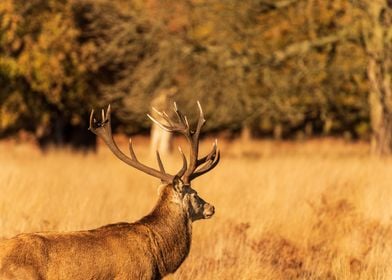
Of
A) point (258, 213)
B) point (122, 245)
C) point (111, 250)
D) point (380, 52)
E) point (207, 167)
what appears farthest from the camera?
point (380, 52)

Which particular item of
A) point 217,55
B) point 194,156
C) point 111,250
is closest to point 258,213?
point 194,156

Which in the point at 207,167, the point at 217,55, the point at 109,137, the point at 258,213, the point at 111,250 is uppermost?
the point at 217,55

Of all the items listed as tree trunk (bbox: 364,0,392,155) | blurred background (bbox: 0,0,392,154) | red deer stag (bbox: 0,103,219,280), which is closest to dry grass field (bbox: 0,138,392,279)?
red deer stag (bbox: 0,103,219,280)

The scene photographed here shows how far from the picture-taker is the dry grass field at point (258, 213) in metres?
8.48

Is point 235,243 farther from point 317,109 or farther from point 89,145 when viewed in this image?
point 89,145

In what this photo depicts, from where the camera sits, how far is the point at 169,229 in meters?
7.04

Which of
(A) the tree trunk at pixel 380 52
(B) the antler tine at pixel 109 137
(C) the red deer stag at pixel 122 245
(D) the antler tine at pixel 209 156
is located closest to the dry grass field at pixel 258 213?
(C) the red deer stag at pixel 122 245

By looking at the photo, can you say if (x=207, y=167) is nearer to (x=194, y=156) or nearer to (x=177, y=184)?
(x=194, y=156)

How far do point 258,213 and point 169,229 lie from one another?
163 inches

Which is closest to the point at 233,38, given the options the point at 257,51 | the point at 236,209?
the point at 257,51

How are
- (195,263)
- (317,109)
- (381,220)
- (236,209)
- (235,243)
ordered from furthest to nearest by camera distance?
(317,109) < (236,209) < (381,220) < (235,243) < (195,263)

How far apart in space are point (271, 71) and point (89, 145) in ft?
24.0

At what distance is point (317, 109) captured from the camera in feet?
70.2

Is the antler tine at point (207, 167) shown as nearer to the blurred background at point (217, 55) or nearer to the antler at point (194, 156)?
the antler at point (194, 156)
